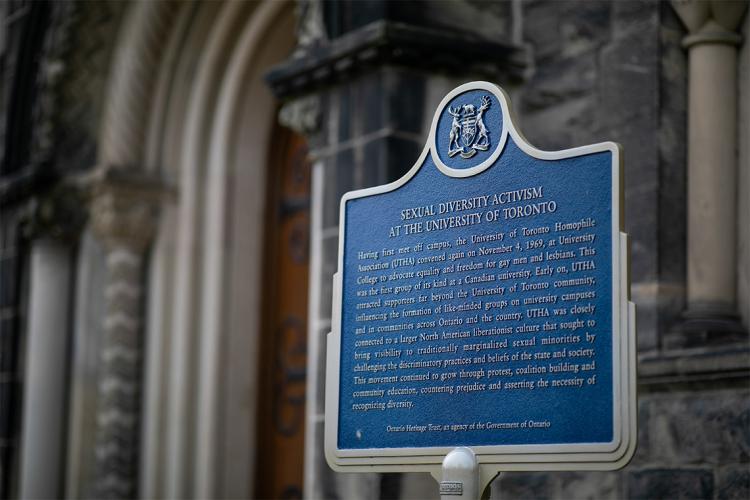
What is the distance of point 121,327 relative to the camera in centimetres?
966

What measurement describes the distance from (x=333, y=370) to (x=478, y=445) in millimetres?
745

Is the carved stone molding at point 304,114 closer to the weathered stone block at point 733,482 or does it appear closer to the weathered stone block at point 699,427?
the weathered stone block at point 699,427

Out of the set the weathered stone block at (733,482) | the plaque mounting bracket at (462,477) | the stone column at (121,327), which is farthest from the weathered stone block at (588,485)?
the stone column at (121,327)

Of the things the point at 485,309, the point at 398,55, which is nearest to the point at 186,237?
the point at 398,55

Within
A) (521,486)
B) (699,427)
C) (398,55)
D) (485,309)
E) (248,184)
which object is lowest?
(521,486)

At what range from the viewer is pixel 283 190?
9.65 m

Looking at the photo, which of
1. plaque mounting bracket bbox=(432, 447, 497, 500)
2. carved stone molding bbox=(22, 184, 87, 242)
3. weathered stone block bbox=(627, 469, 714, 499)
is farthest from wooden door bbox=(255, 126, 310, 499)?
plaque mounting bracket bbox=(432, 447, 497, 500)

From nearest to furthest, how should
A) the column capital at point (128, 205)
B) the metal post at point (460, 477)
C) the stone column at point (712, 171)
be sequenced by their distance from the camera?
the metal post at point (460, 477), the stone column at point (712, 171), the column capital at point (128, 205)

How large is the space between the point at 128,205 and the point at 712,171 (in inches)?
193

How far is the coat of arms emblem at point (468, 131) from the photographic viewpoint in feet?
15.2

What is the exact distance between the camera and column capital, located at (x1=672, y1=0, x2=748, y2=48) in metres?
6.16

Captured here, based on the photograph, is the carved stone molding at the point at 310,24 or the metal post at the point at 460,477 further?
the carved stone molding at the point at 310,24

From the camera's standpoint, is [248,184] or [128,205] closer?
[248,184]

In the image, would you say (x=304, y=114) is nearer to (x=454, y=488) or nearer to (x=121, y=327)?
(x=121, y=327)
